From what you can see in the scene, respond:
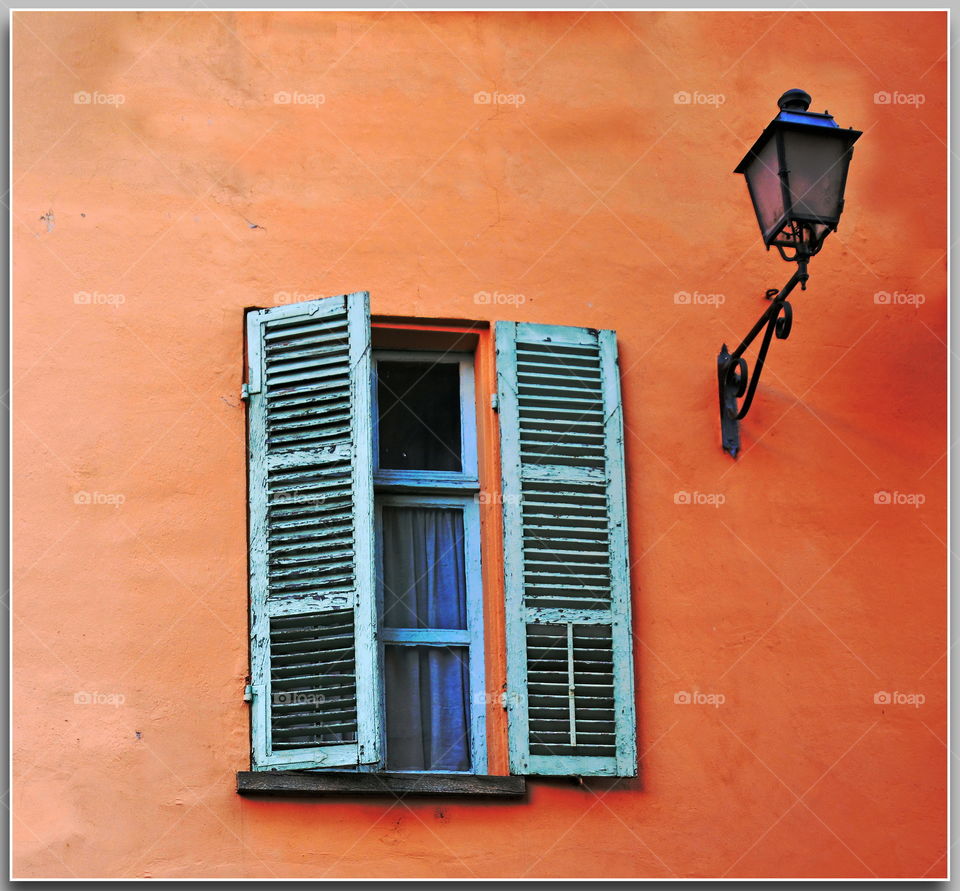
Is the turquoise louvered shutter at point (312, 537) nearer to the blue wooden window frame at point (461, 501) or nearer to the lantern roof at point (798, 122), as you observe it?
the blue wooden window frame at point (461, 501)

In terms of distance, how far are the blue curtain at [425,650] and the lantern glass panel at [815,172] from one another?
1.71 metres

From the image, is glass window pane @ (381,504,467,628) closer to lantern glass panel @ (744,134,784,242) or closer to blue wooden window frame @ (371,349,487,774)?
blue wooden window frame @ (371,349,487,774)

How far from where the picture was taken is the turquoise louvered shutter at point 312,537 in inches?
255

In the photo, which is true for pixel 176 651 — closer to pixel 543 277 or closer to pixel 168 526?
pixel 168 526

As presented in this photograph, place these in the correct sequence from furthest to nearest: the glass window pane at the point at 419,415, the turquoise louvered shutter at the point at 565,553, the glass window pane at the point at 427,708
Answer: the glass window pane at the point at 419,415 < the glass window pane at the point at 427,708 < the turquoise louvered shutter at the point at 565,553

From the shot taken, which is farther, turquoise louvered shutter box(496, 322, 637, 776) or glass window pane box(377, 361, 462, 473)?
glass window pane box(377, 361, 462, 473)

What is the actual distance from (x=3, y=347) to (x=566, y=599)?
7.32 ft

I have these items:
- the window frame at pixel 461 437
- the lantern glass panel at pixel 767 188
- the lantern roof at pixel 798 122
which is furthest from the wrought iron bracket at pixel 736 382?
the window frame at pixel 461 437

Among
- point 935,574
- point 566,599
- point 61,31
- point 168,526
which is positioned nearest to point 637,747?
point 566,599

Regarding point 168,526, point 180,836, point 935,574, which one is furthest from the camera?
point 935,574

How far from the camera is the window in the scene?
656 cm

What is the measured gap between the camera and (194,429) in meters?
6.88

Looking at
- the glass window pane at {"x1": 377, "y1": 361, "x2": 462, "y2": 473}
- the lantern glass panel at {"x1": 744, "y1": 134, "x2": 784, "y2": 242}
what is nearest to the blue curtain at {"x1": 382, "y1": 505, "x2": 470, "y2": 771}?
the glass window pane at {"x1": 377, "y1": 361, "x2": 462, "y2": 473}

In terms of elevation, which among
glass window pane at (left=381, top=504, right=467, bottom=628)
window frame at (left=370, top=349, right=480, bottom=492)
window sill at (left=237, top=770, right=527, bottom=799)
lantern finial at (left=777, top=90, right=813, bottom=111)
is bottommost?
window sill at (left=237, top=770, right=527, bottom=799)
